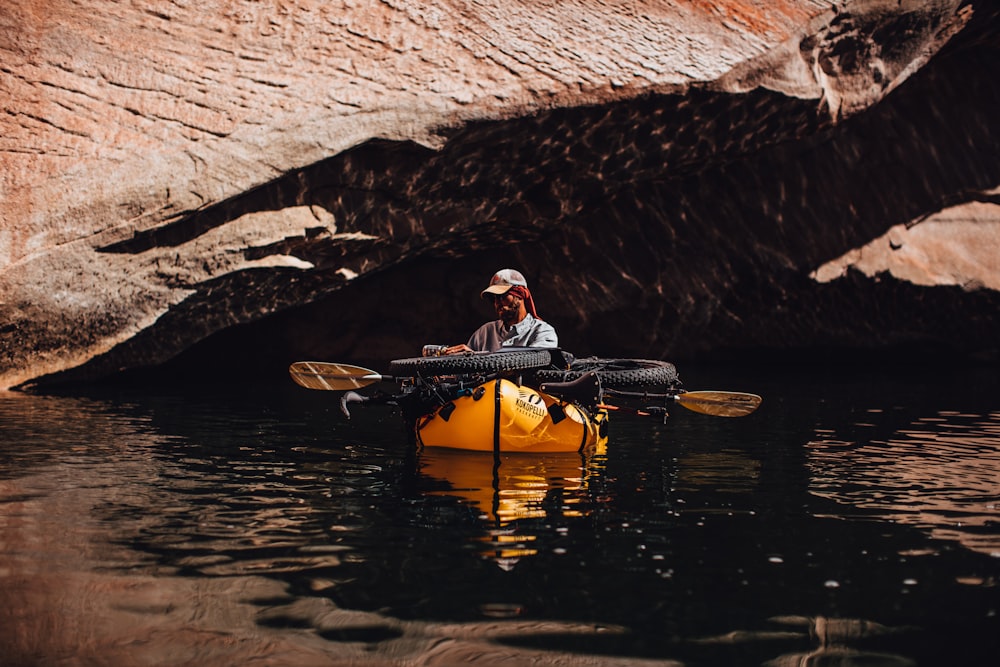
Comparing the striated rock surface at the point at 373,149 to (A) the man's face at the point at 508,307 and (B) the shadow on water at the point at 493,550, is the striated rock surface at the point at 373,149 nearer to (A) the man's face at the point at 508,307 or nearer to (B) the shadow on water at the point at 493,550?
(B) the shadow on water at the point at 493,550

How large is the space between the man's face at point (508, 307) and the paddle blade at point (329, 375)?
115 centimetres

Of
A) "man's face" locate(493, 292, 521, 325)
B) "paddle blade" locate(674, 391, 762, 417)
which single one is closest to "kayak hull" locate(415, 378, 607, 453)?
"man's face" locate(493, 292, 521, 325)

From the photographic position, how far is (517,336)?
6.76 m

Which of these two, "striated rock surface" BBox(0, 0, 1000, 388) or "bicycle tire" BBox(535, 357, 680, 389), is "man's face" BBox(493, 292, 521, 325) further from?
"striated rock surface" BBox(0, 0, 1000, 388)

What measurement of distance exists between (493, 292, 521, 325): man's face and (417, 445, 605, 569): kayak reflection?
3.65 feet

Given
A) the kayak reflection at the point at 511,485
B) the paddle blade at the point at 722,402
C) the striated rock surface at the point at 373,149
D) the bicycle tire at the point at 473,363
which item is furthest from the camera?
the striated rock surface at the point at 373,149

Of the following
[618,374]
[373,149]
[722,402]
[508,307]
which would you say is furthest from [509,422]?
[373,149]

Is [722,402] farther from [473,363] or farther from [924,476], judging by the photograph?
[473,363]

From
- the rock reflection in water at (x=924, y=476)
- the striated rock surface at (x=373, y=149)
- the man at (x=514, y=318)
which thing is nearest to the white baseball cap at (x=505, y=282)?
the man at (x=514, y=318)

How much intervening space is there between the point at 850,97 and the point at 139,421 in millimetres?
8403

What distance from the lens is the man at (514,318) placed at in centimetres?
673

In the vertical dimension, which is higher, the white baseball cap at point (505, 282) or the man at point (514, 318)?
the white baseball cap at point (505, 282)

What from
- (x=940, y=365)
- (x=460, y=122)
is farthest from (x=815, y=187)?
(x=460, y=122)

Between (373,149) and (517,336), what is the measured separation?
3.61 metres
